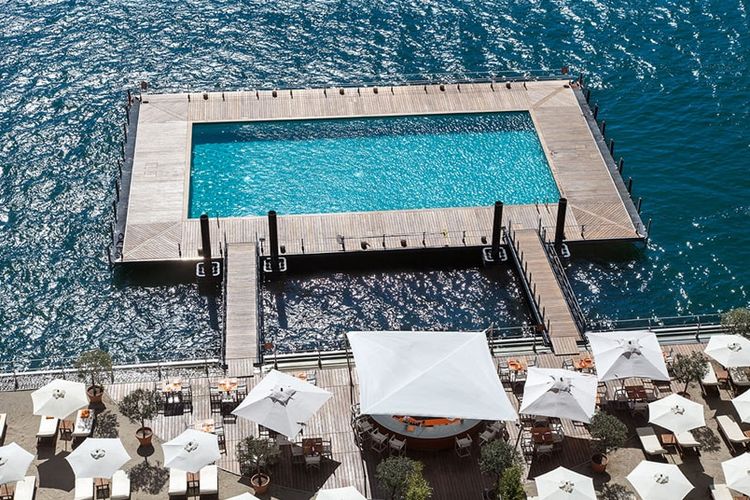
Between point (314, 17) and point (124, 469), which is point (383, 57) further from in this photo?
point (124, 469)

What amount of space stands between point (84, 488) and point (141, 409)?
548 cm

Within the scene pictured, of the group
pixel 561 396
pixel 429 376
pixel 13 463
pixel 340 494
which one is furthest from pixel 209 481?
pixel 561 396

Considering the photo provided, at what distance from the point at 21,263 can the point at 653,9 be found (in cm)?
6712

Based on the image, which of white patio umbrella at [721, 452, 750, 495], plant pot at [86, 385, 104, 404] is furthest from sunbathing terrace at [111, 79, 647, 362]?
white patio umbrella at [721, 452, 750, 495]

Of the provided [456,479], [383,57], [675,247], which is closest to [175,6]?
[383,57]

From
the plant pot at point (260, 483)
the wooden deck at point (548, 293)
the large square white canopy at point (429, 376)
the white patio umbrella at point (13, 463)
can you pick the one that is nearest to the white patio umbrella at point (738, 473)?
the large square white canopy at point (429, 376)

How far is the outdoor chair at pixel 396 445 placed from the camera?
6144cm

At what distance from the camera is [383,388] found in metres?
61.2

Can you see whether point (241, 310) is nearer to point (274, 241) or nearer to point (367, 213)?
point (274, 241)

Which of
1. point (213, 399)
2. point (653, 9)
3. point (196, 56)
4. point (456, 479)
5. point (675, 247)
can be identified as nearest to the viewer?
point (456, 479)

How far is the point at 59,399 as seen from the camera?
61.9 m

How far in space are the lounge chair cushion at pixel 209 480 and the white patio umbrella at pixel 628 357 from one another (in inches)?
897

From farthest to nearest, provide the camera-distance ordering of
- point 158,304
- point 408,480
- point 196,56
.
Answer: point 196,56 < point 158,304 < point 408,480

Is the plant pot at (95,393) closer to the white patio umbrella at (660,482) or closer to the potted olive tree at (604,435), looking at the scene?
the potted olive tree at (604,435)
